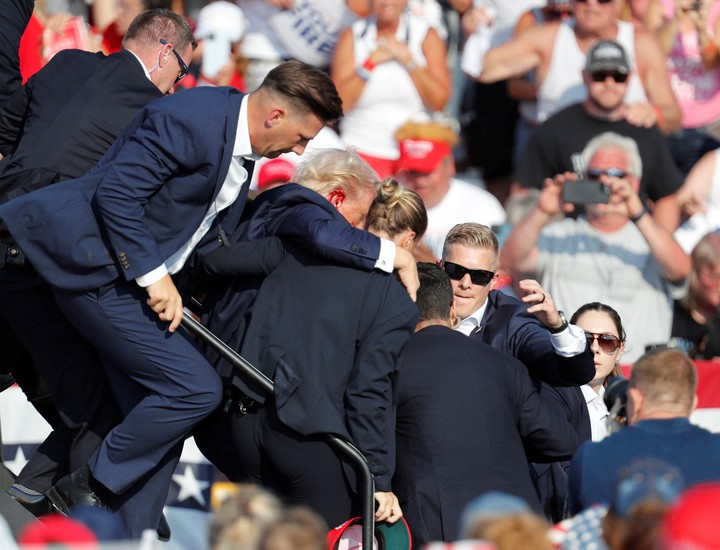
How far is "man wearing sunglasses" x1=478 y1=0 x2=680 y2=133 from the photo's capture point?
873 cm

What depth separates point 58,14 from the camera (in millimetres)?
9086

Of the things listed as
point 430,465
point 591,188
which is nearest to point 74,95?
point 430,465

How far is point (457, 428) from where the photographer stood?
5176 millimetres

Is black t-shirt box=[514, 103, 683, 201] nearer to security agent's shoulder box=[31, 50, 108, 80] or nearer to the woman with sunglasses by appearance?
the woman with sunglasses

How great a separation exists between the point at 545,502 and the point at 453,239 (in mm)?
1172

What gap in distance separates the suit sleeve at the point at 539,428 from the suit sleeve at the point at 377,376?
57 centimetres

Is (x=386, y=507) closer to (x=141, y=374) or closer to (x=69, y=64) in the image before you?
(x=141, y=374)

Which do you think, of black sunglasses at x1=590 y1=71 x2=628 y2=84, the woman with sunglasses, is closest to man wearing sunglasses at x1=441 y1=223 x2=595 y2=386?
the woman with sunglasses

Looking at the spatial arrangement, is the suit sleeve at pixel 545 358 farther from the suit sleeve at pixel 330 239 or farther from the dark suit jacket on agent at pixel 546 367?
the suit sleeve at pixel 330 239

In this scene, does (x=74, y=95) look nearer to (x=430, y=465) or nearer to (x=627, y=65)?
(x=430, y=465)

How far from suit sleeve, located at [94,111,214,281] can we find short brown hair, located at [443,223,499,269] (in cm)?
143

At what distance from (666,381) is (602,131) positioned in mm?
4231

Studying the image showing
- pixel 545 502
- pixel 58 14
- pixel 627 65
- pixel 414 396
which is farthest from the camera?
pixel 58 14

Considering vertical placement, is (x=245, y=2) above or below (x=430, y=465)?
above
